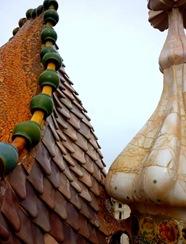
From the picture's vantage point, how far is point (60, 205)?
6.70 feet

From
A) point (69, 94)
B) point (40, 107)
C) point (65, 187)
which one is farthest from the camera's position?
point (69, 94)

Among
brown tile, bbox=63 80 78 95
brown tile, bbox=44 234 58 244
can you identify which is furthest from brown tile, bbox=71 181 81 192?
brown tile, bbox=63 80 78 95

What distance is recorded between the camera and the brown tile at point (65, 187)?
2105 mm

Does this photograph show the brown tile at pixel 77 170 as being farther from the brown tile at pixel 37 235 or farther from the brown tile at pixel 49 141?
the brown tile at pixel 37 235

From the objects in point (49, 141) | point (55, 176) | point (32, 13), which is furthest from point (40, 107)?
point (32, 13)

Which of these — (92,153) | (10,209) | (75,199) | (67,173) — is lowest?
(10,209)

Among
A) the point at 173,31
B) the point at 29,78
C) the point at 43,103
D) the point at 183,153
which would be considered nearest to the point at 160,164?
the point at 183,153

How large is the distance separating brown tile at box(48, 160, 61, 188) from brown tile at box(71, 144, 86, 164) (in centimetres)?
36

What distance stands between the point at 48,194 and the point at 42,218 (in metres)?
0.14

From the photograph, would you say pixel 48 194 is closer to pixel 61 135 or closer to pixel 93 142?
pixel 61 135

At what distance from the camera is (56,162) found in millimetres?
2123

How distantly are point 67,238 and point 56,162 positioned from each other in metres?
0.38

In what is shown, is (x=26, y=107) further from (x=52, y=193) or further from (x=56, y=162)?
(x=52, y=193)

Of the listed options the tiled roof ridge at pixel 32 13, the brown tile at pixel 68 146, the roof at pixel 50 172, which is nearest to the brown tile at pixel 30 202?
the roof at pixel 50 172
